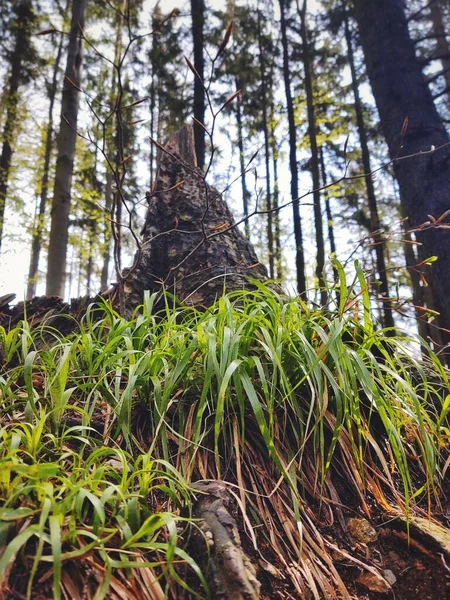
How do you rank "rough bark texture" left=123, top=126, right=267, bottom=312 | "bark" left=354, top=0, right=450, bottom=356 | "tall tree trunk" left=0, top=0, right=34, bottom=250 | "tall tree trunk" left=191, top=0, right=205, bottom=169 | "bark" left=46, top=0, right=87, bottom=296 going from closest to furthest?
"rough bark texture" left=123, top=126, right=267, bottom=312
"bark" left=354, top=0, right=450, bottom=356
"bark" left=46, top=0, right=87, bottom=296
"tall tree trunk" left=191, top=0, right=205, bottom=169
"tall tree trunk" left=0, top=0, right=34, bottom=250

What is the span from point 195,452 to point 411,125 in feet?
10.4

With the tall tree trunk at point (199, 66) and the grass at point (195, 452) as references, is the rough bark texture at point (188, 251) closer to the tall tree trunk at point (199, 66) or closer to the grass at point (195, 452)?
the grass at point (195, 452)

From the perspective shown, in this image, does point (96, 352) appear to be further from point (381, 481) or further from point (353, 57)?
point (353, 57)

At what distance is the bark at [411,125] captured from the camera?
273cm

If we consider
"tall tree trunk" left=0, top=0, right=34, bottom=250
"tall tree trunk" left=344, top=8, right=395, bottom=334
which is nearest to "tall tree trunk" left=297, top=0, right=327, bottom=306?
"tall tree trunk" left=344, top=8, right=395, bottom=334

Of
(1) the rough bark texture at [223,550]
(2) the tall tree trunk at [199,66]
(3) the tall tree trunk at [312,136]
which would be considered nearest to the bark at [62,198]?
(2) the tall tree trunk at [199,66]

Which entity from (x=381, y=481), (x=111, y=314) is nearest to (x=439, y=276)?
(x=381, y=481)

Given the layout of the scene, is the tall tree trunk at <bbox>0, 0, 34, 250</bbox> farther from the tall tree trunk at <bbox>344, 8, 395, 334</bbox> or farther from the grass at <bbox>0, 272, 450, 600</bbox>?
the grass at <bbox>0, 272, 450, 600</bbox>

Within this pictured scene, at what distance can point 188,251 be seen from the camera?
2377 mm

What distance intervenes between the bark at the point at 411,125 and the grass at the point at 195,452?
1.59 metres

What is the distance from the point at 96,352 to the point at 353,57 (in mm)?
11318

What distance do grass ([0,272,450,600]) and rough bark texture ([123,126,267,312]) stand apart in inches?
25.6

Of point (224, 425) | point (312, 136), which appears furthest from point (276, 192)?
point (224, 425)

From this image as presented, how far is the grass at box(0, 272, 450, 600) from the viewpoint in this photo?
737 mm
